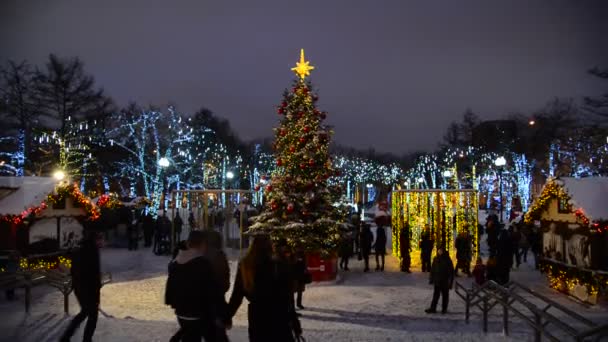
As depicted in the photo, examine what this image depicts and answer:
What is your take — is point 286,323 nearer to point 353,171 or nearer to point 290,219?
point 290,219

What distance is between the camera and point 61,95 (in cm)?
3397

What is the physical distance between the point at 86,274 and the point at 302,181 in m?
9.49

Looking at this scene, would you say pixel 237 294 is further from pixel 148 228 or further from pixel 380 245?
pixel 148 228

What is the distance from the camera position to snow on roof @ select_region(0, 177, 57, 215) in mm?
14984

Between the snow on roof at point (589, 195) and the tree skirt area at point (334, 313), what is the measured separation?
2.06 meters

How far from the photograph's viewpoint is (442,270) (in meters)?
11.2

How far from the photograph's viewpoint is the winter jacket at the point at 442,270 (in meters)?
11.1

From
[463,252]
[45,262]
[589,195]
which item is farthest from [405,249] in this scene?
[45,262]

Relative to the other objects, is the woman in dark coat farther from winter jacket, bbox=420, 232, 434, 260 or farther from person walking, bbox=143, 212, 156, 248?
person walking, bbox=143, 212, 156, 248

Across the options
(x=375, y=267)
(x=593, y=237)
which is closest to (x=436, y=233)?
(x=375, y=267)

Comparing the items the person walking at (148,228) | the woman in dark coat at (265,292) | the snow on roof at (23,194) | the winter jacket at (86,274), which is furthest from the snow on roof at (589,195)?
the person walking at (148,228)

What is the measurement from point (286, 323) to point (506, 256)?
1043 centimetres

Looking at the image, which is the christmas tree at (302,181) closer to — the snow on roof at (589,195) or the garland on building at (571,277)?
the garland on building at (571,277)

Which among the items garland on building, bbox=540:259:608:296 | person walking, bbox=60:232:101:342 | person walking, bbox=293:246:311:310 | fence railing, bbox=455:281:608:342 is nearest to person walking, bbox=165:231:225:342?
person walking, bbox=60:232:101:342
